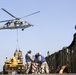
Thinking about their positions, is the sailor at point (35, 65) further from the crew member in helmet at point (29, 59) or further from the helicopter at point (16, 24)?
the helicopter at point (16, 24)

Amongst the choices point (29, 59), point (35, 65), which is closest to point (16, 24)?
point (29, 59)

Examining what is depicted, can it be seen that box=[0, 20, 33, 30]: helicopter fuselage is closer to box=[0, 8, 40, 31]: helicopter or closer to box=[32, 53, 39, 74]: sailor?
box=[0, 8, 40, 31]: helicopter

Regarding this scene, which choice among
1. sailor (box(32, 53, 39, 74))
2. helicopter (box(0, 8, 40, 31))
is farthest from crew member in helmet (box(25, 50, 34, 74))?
helicopter (box(0, 8, 40, 31))

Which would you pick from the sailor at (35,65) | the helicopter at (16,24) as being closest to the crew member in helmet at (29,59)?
the sailor at (35,65)

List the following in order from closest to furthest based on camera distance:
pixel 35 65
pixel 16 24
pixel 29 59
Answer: pixel 35 65 → pixel 29 59 → pixel 16 24

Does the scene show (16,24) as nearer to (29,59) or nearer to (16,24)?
(16,24)

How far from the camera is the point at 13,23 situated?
68.6 m

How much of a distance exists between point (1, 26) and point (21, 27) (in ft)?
24.3

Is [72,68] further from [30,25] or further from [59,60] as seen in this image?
[30,25]

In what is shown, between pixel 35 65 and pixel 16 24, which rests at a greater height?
pixel 16 24

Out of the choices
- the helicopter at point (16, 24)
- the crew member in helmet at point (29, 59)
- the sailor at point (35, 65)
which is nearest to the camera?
the sailor at point (35, 65)

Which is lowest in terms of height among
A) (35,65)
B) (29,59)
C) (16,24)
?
(35,65)

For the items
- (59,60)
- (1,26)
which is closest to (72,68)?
(59,60)

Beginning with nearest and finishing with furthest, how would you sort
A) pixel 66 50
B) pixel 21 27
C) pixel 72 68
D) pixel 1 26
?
1. pixel 72 68
2. pixel 66 50
3. pixel 21 27
4. pixel 1 26
